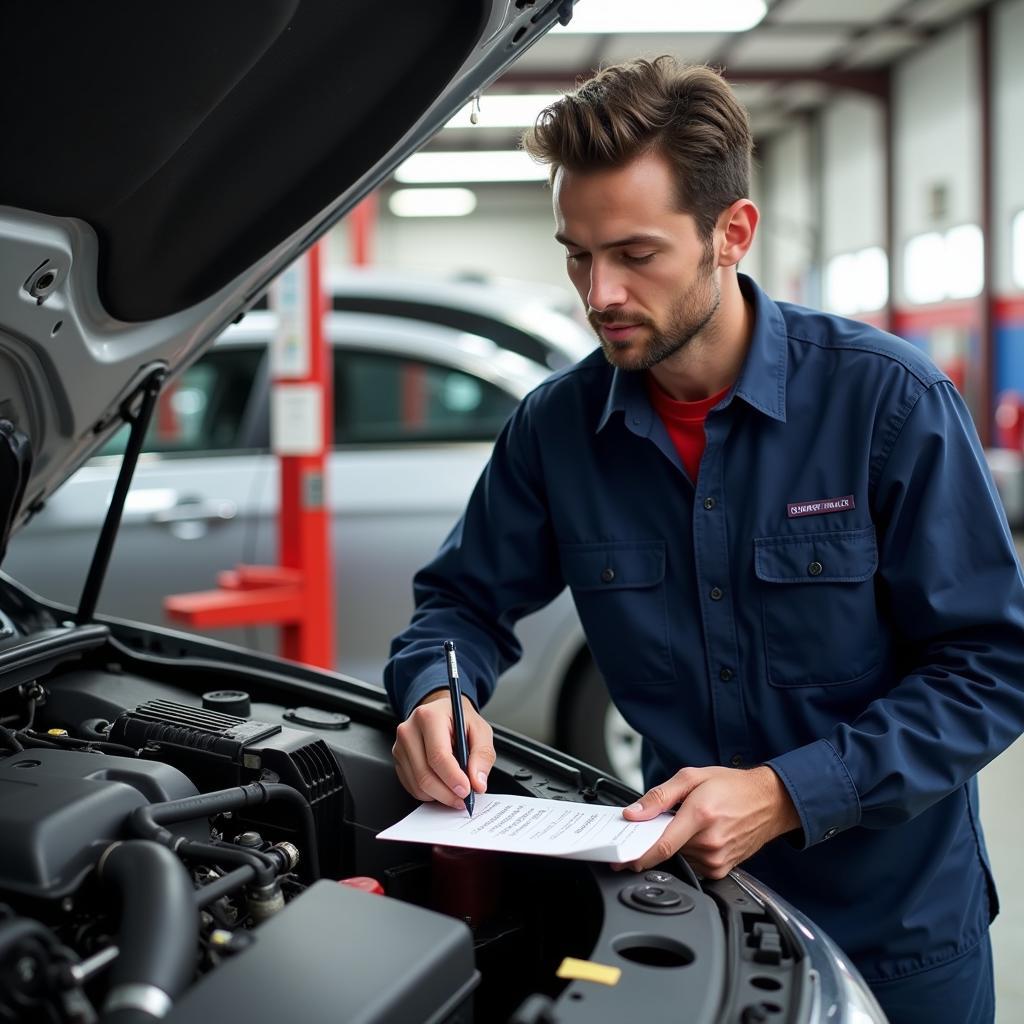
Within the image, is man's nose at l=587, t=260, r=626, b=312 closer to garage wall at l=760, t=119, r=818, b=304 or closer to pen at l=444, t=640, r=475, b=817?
pen at l=444, t=640, r=475, b=817

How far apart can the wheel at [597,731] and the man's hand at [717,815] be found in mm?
2027

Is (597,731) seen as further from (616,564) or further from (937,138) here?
(937,138)

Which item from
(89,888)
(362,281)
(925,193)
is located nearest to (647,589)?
(89,888)

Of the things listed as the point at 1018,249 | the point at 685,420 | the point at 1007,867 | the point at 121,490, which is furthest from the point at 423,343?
the point at 1018,249

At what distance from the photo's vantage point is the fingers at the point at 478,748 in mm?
1280

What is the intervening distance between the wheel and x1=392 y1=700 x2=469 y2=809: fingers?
1.93 meters

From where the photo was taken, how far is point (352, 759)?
4.58 ft

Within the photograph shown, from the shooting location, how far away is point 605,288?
4.39 ft

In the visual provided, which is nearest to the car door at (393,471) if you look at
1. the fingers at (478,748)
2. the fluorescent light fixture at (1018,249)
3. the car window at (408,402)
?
the car window at (408,402)

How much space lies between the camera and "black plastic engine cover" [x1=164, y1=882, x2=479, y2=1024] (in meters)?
0.80

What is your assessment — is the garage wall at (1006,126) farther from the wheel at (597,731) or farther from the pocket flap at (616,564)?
the pocket flap at (616,564)

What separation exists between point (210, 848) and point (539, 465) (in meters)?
0.72

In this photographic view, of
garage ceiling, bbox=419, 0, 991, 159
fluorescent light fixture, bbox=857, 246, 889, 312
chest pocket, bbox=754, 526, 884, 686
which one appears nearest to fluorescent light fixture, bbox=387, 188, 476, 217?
garage ceiling, bbox=419, 0, 991, 159

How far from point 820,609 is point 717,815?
1.03 ft
